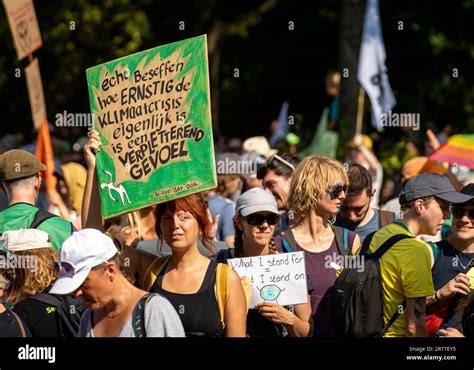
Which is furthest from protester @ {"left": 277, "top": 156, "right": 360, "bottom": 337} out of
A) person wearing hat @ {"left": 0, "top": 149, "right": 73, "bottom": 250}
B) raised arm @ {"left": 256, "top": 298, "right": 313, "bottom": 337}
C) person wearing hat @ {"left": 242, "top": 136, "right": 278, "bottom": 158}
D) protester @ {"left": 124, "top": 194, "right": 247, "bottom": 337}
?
person wearing hat @ {"left": 242, "top": 136, "right": 278, "bottom": 158}

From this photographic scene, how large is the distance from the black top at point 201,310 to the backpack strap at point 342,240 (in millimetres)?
1109

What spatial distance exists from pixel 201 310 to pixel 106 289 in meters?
0.71

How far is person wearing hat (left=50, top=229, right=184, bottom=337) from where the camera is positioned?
5391 millimetres

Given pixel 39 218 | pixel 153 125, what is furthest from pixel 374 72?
pixel 153 125

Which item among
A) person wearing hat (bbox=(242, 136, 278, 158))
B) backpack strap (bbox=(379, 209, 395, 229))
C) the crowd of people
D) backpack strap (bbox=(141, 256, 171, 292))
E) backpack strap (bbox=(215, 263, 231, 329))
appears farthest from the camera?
person wearing hat (bbox=(242, 136, 278, 158))

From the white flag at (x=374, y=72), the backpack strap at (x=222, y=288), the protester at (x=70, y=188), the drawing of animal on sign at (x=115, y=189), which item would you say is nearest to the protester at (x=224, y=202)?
the protester at (x=70, y=188)

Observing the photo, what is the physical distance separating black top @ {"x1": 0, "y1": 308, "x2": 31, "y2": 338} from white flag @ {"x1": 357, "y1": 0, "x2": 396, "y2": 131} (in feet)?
27.9

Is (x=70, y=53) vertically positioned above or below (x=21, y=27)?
above

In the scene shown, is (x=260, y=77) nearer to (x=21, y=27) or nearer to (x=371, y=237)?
(x=21, y=27)

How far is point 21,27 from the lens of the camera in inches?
476

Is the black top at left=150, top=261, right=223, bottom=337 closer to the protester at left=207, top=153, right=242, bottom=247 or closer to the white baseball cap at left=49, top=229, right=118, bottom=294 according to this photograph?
the white baseball cap at left=49, top=229, right=118, bottom=294

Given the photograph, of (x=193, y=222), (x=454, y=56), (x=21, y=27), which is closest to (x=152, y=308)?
(x=193, y=222)

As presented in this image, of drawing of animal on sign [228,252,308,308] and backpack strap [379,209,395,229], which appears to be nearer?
drawing of animal on sign [228,252,308,308]

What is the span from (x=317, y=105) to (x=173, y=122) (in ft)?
62.4
